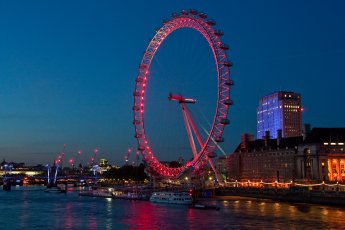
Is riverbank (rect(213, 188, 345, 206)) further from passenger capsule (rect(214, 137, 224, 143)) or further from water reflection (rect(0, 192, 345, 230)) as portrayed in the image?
passenger capsule (rect(214, 137, 224, 143))

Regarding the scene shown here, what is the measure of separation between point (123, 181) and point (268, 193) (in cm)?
7273

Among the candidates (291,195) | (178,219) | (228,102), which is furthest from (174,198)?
(178,219)

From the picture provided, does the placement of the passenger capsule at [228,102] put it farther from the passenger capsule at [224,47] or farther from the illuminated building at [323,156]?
the illuminated building at [323,156]

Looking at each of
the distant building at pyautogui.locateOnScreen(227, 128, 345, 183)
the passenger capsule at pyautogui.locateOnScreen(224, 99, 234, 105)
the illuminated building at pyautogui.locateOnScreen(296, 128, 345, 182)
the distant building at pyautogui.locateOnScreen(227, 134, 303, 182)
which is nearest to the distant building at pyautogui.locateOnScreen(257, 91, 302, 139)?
the distant building at pyautogui.locateOnScreen(227, 134, 303, 182)

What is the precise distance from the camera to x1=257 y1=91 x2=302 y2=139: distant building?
173 meters

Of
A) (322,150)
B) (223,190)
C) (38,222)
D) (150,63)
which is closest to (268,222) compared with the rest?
(38,222)

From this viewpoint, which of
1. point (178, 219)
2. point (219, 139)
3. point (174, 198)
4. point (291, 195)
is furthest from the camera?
point (291, 195)

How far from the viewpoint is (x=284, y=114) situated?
571ft

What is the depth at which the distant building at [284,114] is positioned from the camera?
567ft

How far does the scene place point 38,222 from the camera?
166 feet

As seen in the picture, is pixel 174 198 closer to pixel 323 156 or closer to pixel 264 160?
pixel 323 156

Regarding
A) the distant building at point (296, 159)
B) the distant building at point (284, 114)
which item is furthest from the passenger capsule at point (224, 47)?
the distant building at point (284, 114)

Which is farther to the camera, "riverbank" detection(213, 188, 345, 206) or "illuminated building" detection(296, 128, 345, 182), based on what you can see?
"illuminated building" detection(296, 128, 345, 182)

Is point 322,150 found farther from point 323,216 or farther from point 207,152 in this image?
point 323,216
